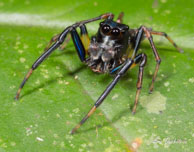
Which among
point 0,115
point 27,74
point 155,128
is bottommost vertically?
point 155,128

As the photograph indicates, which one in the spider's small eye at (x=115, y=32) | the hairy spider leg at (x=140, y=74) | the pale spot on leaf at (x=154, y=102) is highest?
the spider's small eye at (x=115, y=32)

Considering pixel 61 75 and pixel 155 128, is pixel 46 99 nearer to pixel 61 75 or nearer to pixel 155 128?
pixel 61 75

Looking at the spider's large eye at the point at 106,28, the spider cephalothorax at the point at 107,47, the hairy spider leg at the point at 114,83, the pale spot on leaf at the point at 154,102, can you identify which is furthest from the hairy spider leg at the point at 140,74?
the spider's large eye at the point at 106,28

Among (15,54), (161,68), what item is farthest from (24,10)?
(161,68)

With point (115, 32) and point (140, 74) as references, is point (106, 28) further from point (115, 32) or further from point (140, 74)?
point (140, 74)

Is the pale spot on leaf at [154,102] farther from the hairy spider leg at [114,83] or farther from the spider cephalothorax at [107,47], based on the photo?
the spider cephalothorax at [107,47]

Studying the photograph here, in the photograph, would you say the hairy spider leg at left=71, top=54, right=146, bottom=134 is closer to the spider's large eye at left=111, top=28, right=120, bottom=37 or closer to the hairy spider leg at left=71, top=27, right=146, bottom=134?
the hairy spider leg at left=71, top=27, right=146, bottom=134
